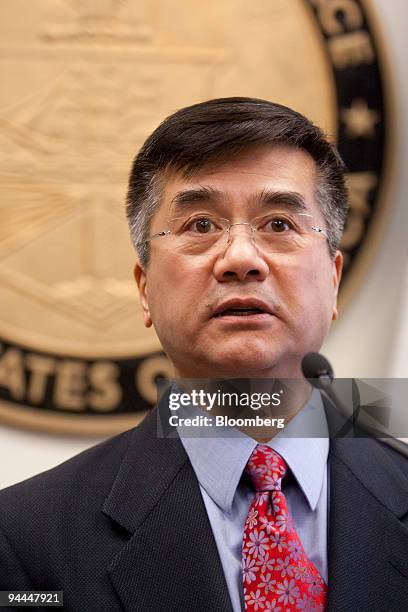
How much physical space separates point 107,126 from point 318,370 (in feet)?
2.94

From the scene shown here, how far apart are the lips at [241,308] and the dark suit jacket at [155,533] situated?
197mm

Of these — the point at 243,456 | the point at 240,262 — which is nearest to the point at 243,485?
the point at 243,456

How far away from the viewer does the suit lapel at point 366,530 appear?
0.80 meters

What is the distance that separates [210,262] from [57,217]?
67 cm

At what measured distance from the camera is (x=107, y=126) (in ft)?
4.86

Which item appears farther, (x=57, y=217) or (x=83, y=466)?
(x=57, y=217)

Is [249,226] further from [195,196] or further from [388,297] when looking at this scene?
[388,297]

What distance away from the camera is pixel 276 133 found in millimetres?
938

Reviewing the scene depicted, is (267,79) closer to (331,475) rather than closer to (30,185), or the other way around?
(30,185)

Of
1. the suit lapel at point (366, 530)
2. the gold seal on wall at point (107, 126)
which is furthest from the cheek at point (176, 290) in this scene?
the gold seal on wall at point (107, 126)

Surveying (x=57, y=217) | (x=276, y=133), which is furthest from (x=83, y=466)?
(x=57, y=217)

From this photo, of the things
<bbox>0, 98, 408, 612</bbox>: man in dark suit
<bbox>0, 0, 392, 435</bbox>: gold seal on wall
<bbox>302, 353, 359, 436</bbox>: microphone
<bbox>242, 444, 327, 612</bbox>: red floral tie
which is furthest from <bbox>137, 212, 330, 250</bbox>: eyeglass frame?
<bbox>0, 0, 392, 435</bbox>: gold seal on wall

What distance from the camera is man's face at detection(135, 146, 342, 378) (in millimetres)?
854

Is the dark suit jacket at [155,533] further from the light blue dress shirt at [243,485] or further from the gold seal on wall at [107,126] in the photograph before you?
the gold seal on wall at [107,126]
